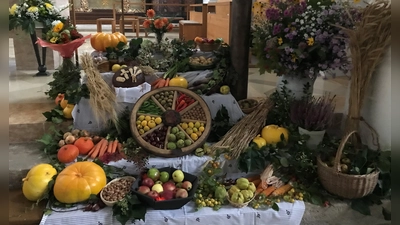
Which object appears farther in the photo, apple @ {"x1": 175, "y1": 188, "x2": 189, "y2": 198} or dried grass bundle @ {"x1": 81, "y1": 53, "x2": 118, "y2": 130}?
dried grass bundle @ {"x1": 81, "y1": 53, "x2": 118, "y2": 130}

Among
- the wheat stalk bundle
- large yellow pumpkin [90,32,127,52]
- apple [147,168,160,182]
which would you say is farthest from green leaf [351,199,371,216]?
large yellow pumpkin [90,32,127,52]

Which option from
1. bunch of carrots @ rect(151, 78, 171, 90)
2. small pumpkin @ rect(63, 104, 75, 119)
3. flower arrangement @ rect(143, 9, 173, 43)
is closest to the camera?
small pumpkin @ rect(63, 104, 75, 119)

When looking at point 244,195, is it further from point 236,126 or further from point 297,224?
point 236,126

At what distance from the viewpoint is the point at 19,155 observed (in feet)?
8.68

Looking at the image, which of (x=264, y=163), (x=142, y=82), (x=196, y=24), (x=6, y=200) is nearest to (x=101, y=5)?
(x=196, y=24)

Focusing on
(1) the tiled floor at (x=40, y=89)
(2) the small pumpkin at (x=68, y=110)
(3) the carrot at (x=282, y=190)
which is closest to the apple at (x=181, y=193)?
(3) the carrot at (x=282, y=190)

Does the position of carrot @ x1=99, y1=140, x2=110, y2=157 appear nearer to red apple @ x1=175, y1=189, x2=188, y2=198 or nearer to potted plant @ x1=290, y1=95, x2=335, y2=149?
red apple @ x1=175, y1=189, x2=188, y2=198

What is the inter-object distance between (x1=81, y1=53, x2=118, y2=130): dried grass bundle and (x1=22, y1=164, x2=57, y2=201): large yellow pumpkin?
603mm

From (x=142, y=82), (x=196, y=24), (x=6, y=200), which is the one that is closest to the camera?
(x=6, y=200)

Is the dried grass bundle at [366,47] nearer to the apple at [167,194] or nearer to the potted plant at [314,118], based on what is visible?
the potted plant at [314,118]

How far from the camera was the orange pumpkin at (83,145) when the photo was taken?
2.60 m

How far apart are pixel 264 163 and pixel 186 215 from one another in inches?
27.5

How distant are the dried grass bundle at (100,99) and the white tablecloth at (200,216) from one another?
0.78 m

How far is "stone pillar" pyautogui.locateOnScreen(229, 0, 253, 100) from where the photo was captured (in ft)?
10.4
